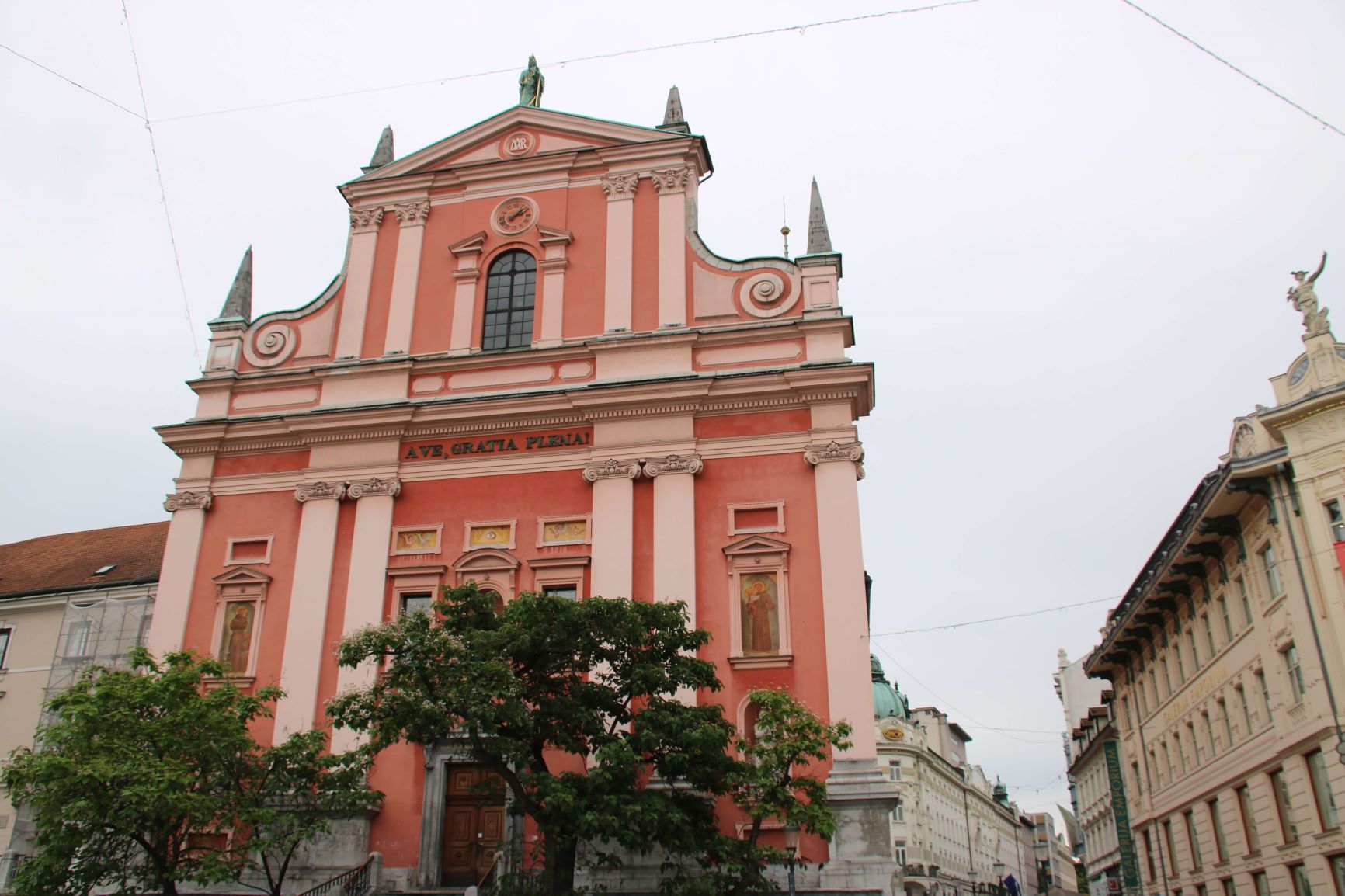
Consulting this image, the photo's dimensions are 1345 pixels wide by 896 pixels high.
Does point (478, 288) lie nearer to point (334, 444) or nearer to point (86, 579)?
point (334, 444)

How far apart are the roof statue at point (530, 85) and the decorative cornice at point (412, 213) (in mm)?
4617

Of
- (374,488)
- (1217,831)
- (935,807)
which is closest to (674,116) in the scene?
(374,488)

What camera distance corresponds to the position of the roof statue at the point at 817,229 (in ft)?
74.9

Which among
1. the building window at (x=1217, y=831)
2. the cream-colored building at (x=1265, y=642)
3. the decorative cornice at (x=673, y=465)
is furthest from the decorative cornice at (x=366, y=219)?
the building window at (x=1217, y=831)

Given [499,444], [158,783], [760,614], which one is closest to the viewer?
[158,783]

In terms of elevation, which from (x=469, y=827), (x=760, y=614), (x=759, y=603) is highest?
(x=759, y=603)

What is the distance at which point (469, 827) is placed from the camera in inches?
757

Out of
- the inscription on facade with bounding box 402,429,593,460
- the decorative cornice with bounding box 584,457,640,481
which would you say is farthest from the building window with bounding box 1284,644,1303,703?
the inscription on facade with bounding box 402,429,593,460

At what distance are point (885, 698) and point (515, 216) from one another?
166 feet

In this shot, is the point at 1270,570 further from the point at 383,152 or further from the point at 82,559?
the point at 82,559

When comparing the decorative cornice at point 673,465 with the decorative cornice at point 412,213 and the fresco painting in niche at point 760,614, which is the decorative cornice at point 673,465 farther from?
the decorative cornice at point 412,213

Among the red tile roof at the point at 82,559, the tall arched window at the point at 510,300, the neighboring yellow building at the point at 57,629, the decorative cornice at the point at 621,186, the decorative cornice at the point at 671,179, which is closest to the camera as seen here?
the tall arched window at the point at 510,300

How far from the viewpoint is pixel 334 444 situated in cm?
2267

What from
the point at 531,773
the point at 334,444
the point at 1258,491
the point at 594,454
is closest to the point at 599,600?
the point at 531,773
